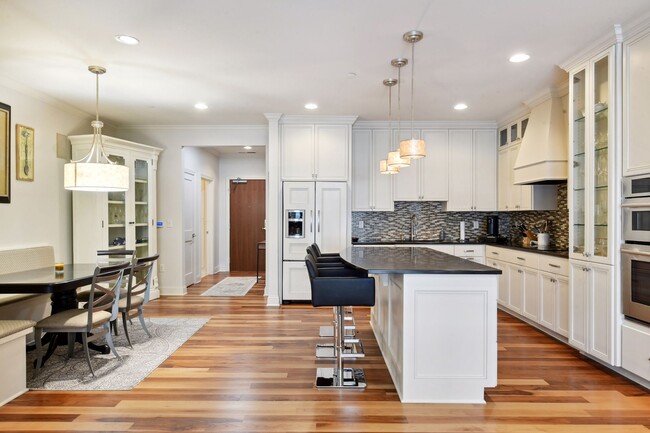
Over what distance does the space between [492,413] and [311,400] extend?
116 centimetres

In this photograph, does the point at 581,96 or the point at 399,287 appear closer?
the point at 399,287

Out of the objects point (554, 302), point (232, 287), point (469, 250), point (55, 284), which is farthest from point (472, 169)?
point (55, 284)

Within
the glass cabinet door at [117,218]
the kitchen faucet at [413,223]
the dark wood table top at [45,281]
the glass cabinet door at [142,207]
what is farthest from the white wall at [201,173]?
the kitchen faucet at [413,223]

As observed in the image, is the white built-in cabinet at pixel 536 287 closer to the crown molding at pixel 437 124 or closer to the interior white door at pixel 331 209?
the crown molding at pixel 437 124

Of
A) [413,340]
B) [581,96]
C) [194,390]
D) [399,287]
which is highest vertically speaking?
[581,96]

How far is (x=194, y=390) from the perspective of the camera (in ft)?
9.28

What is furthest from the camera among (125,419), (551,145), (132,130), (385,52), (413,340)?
(132,130)

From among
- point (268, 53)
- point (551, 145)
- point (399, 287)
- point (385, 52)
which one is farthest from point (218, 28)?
point (551, 145)

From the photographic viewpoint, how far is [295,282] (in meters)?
5.50

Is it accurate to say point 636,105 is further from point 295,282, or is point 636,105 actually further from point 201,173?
point 201,173

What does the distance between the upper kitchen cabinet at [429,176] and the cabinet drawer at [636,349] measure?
3248 millimetres

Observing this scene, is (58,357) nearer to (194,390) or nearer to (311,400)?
(194,390)

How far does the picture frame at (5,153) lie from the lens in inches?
153

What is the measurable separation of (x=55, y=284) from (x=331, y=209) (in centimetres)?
338
